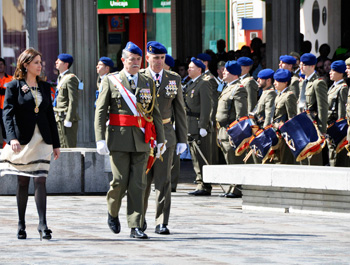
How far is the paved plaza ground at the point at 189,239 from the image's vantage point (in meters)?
9.30

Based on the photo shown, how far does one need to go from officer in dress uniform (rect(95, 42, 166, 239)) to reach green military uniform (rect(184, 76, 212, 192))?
4.42 m

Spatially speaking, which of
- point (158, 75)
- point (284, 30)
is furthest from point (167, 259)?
point (284, 30)

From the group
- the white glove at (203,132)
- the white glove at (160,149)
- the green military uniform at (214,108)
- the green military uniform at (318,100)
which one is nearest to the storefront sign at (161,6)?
the green military uniform at (214,108)

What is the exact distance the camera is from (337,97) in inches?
579

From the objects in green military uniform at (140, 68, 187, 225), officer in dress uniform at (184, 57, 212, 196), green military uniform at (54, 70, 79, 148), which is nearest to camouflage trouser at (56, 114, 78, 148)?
green military uniform at (54, 70, 79, 148)

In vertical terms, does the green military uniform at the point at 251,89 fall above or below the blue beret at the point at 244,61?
below

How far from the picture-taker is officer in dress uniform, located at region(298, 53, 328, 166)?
47.0 ft

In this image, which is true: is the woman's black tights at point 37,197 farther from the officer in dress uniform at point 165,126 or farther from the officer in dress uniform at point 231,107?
the officer in dress uniform at point 231,107

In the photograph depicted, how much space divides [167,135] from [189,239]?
1167 mm

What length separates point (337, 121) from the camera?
1465cm

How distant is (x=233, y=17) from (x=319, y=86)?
2527cm

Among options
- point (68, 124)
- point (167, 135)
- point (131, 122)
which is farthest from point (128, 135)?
point (68, 124)

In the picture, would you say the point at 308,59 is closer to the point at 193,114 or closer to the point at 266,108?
the point at 266,108

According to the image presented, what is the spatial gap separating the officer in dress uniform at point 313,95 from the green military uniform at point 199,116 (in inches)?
48.9
